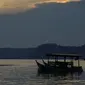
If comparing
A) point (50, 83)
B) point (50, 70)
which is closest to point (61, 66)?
point (50, 70)

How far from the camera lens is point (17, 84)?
7631 cm

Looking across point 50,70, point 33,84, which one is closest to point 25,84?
point 33,84

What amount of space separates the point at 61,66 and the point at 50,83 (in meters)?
24.3

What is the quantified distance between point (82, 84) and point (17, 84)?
1221 cm

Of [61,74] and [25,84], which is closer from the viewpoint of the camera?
[25,84]

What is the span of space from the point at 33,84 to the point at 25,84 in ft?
4.82

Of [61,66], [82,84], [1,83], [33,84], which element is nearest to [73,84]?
[82,84]

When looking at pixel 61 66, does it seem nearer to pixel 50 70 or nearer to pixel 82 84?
pixel 50 70

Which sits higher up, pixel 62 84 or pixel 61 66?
pixel 61 66

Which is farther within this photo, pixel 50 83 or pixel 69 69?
pixel 69 69

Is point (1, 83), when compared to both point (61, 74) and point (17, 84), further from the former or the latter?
point (61, 74)

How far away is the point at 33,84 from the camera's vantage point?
7700cm

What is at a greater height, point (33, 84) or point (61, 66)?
point (61, 66)

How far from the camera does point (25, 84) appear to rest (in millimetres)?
76812
